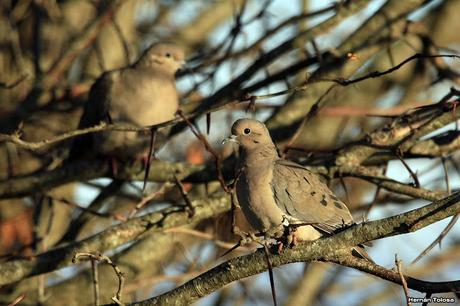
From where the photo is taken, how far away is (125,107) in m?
6.66

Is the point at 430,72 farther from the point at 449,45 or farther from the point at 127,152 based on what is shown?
the point at 127,152

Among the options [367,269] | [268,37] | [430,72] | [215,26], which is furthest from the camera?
[215,26]

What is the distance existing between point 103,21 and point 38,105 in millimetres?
816

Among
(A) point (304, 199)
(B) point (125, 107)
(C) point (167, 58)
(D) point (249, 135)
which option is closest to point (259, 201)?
(A) point (304, 199)

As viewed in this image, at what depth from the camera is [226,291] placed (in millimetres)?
7836

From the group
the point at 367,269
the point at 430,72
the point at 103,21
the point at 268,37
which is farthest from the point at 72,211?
the point at 367,269

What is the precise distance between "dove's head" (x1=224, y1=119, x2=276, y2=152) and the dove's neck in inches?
1.8

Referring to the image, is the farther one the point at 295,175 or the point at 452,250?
the point at 452,250

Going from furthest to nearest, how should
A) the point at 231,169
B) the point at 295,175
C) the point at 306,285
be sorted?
the point at 306,285 < the point at 231,169 < the point at 295,175

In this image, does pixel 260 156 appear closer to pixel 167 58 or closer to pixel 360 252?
pixel 360 252

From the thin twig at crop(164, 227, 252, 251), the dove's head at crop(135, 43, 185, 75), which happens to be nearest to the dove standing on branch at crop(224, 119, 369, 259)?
the thin twig at crop(164, 227, 252, 251)

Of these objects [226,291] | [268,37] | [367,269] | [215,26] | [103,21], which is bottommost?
[367,269]

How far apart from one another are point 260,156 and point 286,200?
44cm

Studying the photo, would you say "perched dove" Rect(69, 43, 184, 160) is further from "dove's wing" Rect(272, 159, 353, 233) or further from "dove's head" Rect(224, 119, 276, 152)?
"dove's wing" Rect(272, 159, 353, 233)
